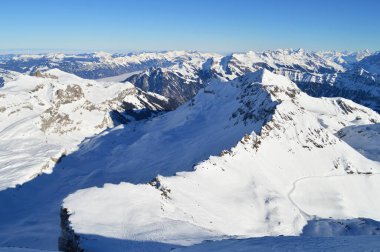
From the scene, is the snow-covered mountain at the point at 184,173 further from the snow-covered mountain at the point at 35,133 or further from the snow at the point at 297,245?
the snow at the point at 297,245

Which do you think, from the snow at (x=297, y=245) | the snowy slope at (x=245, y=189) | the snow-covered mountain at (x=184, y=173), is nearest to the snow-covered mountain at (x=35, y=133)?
the snow-covered mountain at (x=184, y=173)

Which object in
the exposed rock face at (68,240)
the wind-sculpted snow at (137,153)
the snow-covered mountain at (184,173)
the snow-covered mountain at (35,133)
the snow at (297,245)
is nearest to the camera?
the snow at (297,245)

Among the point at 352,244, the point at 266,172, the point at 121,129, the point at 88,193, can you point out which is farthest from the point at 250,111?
the point at 352,244

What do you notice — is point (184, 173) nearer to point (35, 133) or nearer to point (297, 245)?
point (297, 245)

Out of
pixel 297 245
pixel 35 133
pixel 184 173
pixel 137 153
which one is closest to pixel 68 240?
pixel 297 245

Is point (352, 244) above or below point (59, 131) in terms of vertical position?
above

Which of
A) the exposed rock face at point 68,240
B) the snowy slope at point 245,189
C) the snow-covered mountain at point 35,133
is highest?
the exposed rock face at point 68,240

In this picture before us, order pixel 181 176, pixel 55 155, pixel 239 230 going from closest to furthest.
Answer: pixel 239 230, pixel 181 176, pixel 55 155

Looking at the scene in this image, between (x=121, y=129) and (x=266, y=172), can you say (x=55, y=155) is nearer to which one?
(x=121, y=129)
